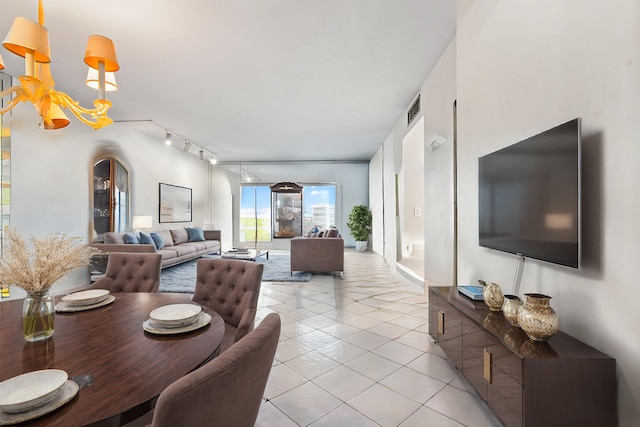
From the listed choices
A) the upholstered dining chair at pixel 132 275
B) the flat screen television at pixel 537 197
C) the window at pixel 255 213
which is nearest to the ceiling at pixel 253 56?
the flat screen television at pixel 537 197

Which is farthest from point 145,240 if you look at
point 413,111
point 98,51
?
point 413,111

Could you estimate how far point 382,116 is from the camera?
17.6 feet

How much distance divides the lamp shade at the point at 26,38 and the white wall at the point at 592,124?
2.87 meters

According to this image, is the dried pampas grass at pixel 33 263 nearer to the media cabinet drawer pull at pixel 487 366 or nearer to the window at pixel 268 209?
the media cabinet drawer pull at pixel 487 366

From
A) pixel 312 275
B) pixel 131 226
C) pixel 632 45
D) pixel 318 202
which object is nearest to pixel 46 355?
pixel 632 45

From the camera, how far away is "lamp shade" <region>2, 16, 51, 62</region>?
62.8 inches

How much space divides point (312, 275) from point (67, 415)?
4956 millimetres

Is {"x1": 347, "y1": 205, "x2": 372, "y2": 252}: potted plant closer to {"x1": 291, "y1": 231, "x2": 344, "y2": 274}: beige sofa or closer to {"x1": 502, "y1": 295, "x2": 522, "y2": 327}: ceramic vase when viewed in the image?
{"x1": 291, "y1": 231, "x2": 344, "y2": 274}: beige sofa

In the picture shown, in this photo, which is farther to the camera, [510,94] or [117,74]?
[117,74]

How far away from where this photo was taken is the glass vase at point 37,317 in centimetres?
112

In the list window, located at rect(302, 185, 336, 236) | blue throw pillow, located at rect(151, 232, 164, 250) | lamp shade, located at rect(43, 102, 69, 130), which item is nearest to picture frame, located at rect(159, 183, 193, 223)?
blue throw pillow, located at rect(151, 232, 164, 250)

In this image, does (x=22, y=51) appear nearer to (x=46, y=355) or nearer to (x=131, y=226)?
(x=46, y=355)

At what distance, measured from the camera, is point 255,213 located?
9.79 m

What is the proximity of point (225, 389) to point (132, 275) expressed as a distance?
6.63 ft
